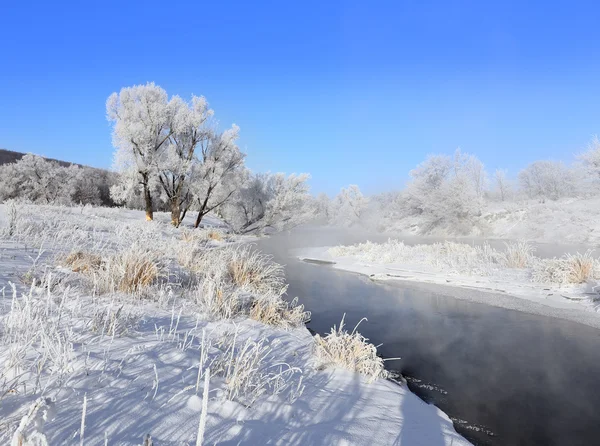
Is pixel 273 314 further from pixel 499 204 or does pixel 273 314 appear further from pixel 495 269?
pixel 499 204

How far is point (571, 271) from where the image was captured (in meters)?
7.43

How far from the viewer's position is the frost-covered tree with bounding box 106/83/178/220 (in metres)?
20.2

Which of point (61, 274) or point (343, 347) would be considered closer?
point (343, 347)

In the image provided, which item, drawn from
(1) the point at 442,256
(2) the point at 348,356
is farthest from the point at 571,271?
(2) the point at 348,356

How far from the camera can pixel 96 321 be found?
2826mm

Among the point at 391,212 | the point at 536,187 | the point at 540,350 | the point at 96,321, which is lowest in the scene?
the point at 540,350

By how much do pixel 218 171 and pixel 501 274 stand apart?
1796cm

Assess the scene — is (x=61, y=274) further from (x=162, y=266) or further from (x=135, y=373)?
(x=135, y=373)

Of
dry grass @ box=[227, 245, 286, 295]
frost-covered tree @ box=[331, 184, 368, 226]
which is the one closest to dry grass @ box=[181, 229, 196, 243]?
dry grass @ box=[227, 245, 286, 295]

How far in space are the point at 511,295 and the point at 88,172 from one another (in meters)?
47.1

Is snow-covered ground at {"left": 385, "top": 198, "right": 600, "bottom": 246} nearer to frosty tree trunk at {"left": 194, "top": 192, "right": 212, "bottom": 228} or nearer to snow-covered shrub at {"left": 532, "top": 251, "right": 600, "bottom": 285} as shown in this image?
snow-covered shrub at {"left": 532, "top": 251, "right": 600, "bottom": 285}

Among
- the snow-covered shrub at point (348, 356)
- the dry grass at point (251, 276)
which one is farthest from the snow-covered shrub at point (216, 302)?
the dry grass at point (251, 276)

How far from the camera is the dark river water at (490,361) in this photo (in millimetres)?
3119

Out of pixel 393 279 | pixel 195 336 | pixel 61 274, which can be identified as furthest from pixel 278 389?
pixel 393 279
